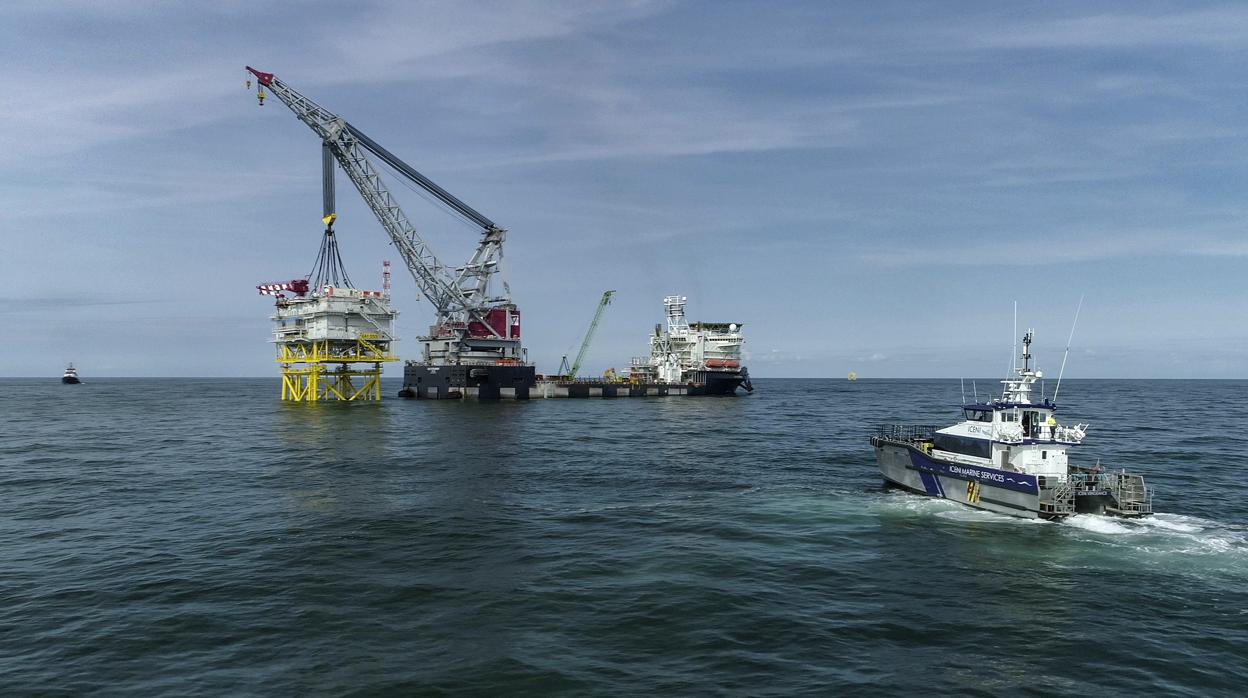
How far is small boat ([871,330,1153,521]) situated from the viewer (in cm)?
3102

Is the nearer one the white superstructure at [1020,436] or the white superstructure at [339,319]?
the white superstructure at [1020,436]

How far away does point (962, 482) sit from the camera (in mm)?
34594

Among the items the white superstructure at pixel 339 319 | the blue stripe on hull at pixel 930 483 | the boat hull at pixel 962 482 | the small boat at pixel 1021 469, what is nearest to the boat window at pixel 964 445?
the small boat at pixel 1021 469

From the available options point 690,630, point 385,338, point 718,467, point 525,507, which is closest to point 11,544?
point 525,507

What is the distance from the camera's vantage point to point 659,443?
6197 centimetres

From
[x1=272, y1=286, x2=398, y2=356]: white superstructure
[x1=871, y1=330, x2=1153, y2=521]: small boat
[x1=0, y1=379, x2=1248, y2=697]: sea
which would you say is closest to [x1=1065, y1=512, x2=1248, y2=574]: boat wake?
[x1=0, y1=379, x2=1248, y2=697]: sea

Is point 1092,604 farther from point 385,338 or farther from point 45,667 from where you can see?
point 385,338

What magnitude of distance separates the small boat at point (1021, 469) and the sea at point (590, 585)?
1086mm

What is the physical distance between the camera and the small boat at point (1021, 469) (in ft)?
102

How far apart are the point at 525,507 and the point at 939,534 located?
19957 millimetres

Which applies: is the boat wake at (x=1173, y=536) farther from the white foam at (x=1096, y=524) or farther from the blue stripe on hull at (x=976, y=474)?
the blue stripe on hull at (x=976, y=474)

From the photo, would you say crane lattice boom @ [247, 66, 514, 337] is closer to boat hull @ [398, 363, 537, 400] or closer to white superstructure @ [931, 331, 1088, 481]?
boat hull @ [398, 363, 537, 400]

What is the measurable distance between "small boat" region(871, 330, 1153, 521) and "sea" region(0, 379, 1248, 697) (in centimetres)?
109

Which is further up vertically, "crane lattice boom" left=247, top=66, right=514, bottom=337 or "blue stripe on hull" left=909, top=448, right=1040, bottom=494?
"crane lattice boom" left=247, top=66, right=514, bottom=337
